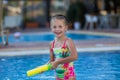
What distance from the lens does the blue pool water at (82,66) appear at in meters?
6.38

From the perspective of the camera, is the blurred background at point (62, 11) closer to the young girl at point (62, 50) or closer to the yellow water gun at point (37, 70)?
the young girl at point (62, 50)

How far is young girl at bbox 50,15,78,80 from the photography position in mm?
3684

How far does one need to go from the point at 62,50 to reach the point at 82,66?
3907 millimetres

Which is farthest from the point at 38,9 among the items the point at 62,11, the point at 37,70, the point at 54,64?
the point at 37,70

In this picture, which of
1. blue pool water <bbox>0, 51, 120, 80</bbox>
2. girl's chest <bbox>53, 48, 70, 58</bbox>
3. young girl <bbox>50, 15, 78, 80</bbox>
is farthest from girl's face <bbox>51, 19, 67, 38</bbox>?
blue pool water <bbox>0, 51, 120, 80</bbox>

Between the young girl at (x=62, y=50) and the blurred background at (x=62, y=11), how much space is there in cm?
1367

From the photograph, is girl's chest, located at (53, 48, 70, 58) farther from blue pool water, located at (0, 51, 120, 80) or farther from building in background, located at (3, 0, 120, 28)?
building in background, located at (3, 0, 120, 28)

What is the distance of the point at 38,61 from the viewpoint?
854 centimetres

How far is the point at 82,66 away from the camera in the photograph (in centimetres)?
761

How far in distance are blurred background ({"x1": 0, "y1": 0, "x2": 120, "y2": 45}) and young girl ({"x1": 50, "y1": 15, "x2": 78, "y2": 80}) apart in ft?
44.9

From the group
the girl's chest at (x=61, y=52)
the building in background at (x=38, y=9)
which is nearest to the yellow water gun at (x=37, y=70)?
the girl's chest at (x=61, y=52)

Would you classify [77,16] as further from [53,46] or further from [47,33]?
[53,46]

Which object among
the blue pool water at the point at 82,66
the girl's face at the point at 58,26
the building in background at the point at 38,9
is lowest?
the blue pool water at the point at 82,66

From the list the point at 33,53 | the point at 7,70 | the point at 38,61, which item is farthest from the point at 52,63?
the point at 33,53
